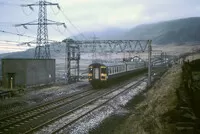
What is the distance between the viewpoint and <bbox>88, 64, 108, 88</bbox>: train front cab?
1230 inches

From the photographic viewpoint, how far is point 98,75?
3139 cm

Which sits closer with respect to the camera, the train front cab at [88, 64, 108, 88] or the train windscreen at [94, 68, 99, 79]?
the train front cab at [88, 64, 108, 88]

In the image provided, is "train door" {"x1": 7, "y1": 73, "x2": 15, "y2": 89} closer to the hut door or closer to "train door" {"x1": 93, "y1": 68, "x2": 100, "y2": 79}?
the hut door

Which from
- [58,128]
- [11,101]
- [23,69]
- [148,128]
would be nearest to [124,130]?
[148,128]

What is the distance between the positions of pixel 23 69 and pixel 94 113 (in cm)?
1481

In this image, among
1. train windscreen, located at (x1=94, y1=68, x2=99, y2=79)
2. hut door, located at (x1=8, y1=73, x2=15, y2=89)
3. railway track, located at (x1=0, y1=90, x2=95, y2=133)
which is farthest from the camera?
train windscreen, located at (x1=94, y1=68, x2=99, y2=79)

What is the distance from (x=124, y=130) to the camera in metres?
12.7

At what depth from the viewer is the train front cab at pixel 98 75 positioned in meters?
31.2

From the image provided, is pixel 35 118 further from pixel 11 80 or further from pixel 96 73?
pixel 96 73

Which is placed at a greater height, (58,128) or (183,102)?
(183,102)

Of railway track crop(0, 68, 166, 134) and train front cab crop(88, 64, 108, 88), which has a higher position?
train front cab crop(88, 64, 108, 88)

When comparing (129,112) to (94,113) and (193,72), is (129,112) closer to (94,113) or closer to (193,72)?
(94,113)

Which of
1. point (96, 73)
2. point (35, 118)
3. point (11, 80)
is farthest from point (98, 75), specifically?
point (35, 118)

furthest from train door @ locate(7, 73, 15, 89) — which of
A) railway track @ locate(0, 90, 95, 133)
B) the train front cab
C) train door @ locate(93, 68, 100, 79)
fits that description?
railway track @ locate(0, 90, 95, 133)
